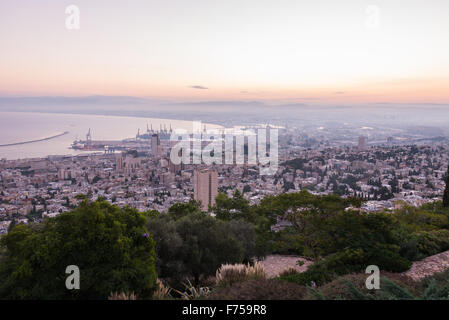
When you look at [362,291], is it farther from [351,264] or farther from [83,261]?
[83,261]

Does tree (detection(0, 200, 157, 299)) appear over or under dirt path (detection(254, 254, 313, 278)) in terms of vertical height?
over

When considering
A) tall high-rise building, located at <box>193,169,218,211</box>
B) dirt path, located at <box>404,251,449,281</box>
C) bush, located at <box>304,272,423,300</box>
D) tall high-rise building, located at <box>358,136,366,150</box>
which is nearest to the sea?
tall high-rise building, located at <box>193,169,218,211</box>

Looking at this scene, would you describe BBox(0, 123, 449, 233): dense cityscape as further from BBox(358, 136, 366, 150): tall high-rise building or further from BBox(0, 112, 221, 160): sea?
Result: BBox(0, 112, 221, 160): sea

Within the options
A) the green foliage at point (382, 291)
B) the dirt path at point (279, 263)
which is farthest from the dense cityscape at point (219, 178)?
the green foliage at point (382, 291)

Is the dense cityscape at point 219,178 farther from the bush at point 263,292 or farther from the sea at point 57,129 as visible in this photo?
the bush at point 263,292

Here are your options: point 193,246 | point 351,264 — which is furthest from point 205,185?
point 351,264

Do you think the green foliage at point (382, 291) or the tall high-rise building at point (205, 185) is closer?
the green foliage at point (382, 291)
